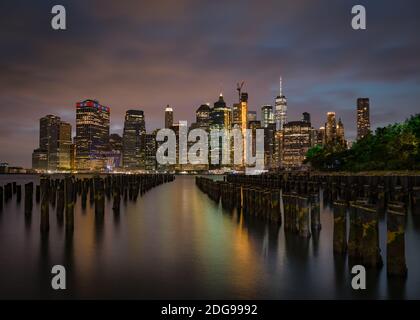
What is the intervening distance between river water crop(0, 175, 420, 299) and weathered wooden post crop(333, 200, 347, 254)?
0.46m

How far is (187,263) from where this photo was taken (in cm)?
1244

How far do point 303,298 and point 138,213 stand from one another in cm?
1861

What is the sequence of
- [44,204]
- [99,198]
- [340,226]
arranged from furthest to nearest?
[99,198] < [44,204] < [340,226]

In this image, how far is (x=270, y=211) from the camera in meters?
19.3

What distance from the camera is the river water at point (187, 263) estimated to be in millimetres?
9383

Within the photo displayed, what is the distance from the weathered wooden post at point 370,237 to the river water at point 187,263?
347mm

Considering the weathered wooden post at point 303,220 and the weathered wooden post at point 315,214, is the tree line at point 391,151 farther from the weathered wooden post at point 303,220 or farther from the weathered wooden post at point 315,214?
the weathered wooden post at point 303,220

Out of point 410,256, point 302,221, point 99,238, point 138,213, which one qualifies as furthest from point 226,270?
point 138,213

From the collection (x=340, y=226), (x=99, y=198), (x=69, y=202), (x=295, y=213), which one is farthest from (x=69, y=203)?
(x=340, y=226)

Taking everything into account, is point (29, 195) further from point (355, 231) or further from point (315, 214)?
point (355, 231)

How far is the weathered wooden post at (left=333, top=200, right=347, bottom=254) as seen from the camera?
37.3 feet

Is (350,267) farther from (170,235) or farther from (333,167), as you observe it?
(333,167)

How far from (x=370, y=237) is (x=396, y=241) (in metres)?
0.80

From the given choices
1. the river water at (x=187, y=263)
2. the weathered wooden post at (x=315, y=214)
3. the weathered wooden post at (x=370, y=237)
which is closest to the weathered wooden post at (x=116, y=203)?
the river water at (x=187, y=263)
